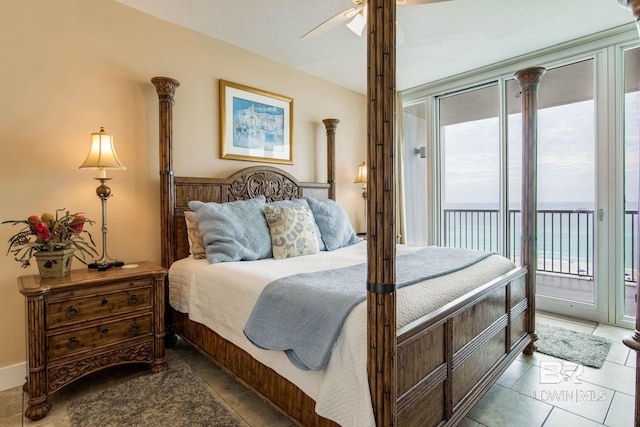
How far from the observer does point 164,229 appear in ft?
8.41

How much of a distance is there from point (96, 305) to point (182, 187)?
1094 millimetres

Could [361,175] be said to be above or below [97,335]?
above

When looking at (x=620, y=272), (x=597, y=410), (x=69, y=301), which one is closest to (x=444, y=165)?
(x=620, y=272)

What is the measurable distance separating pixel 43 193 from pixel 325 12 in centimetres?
243

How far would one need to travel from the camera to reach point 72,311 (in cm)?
185

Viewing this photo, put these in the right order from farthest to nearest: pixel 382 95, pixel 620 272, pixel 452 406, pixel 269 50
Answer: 1. pixel 269 50
2. pixel 620 272
3. pixel 452 406
4. pixel 382 95

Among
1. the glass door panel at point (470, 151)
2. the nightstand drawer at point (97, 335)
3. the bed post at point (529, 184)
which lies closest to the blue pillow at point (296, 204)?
the nightstand drawer at point (97, 335)

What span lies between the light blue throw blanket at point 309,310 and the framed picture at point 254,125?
1.83 metres

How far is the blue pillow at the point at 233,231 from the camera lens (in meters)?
2.27

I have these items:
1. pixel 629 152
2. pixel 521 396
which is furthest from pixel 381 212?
pixel 629 152

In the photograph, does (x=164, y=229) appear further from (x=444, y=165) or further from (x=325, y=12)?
(x=444, y=165)

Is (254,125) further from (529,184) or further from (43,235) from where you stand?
(529,184)

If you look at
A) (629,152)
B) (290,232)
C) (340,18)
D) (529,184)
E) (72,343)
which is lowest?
(72,343)

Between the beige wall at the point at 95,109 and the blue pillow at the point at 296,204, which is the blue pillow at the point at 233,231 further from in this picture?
the beige wall at the point at 95,109
